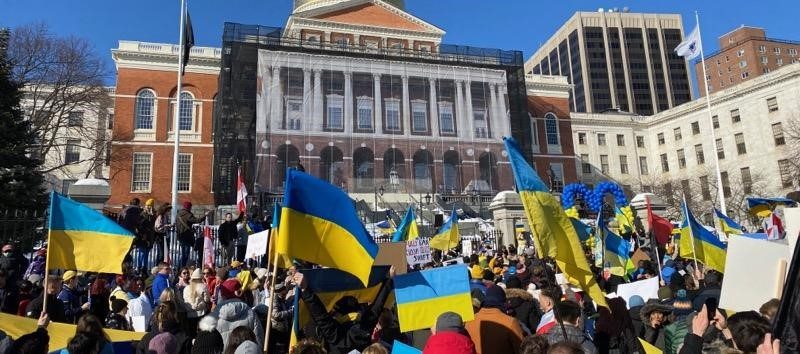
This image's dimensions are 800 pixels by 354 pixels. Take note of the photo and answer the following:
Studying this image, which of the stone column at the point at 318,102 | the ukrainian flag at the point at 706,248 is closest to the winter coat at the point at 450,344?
the ukrainian flag at the point at 706,248

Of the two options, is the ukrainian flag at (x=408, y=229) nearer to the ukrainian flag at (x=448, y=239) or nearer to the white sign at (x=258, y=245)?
the ukrainian flag at (x=448, y=239)

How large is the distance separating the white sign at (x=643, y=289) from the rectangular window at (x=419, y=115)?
113 feet

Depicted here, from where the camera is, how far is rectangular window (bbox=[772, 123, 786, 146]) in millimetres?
52000

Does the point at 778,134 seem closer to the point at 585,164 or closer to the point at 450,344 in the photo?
the point at 585,164

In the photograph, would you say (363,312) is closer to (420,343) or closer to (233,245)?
(420,343)

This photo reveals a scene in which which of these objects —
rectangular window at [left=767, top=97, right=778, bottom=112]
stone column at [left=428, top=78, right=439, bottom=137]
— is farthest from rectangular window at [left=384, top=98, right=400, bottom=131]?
rectangular window at [left=767, top=97, right=778, bottom=112]

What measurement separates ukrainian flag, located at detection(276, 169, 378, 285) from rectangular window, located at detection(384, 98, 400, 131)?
3612 centimetres

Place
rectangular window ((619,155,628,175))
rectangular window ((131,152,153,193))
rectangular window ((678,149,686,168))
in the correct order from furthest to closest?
rectangular window ((619,155,628,175)) < rectangular window ((678,149,686,168)) < rectangular window ((131,152,153,193))

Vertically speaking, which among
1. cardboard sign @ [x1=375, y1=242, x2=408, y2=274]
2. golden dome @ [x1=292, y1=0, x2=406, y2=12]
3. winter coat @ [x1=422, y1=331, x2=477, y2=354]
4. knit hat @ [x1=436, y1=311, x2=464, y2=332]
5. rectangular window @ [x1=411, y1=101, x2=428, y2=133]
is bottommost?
winter coat @ [x1=422, y1=331, x2=477, y2=354]

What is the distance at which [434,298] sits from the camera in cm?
513

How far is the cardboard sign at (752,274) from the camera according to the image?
421 centimetres

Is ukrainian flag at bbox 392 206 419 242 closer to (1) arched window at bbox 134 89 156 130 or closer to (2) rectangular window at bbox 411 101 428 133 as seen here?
(2) rectangular window at bbox 411 101 428 133

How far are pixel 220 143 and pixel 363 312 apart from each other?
34335 mm

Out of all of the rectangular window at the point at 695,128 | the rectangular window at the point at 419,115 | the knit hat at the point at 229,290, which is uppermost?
the rectangular window at the point at 695,128
